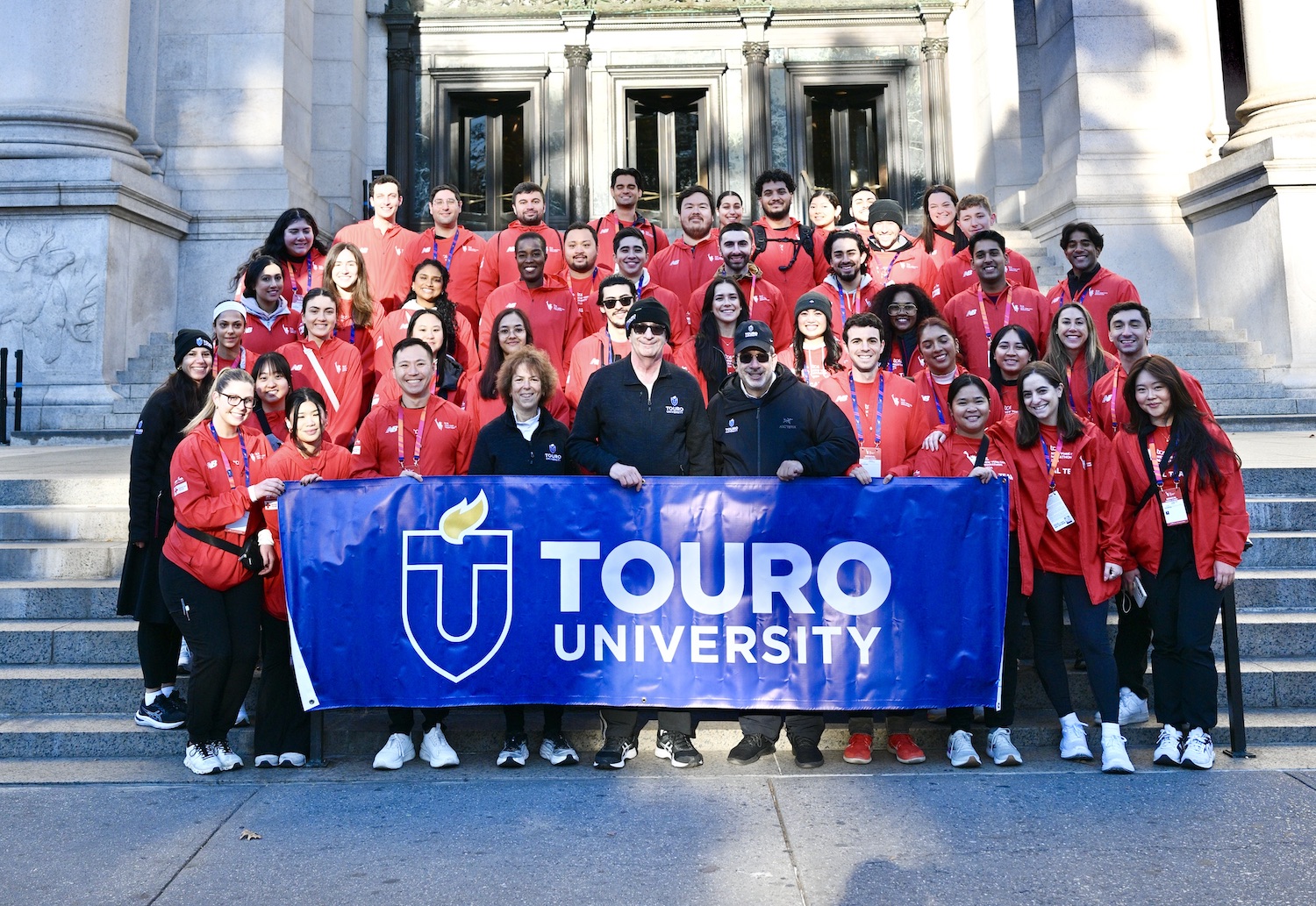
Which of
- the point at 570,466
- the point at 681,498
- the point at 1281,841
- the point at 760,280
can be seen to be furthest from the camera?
the point at 760,280

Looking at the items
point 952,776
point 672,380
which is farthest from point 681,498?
point 952,776

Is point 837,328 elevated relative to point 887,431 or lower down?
elevated

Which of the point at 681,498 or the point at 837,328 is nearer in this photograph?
the point at 681,498

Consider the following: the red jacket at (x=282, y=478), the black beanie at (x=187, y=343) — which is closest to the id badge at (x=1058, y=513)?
the red jacket at (x=282, y=478)

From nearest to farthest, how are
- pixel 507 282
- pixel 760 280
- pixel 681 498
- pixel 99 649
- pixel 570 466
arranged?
pixel 681 498
pixel 570 466
pixel 99 649
pixel 760 280
pixel 507 282

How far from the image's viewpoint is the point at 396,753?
5.77 m

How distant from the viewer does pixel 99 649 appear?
6.79m

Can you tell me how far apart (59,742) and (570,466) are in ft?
11.2

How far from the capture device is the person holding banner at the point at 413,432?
20.6 feet

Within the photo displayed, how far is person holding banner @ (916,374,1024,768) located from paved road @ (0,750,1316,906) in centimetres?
19

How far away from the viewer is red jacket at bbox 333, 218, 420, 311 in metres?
9.43

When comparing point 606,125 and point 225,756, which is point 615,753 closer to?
point 225,756

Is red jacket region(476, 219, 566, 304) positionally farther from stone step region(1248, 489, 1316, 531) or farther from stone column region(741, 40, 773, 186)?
stone column region(741, 40, 773, 186)

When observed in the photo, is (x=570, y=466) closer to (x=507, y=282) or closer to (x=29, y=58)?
(x=507, y=282)
